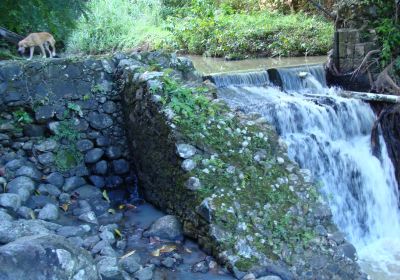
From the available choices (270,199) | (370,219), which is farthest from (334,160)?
(270,199)

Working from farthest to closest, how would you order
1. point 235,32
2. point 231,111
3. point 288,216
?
point 235,32
point 231,111
point 288,216

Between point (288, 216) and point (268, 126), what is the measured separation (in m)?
1.26

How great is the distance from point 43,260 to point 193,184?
187 cm

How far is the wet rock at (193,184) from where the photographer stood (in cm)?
465

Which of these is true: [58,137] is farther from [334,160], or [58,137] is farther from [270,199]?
[334,160]

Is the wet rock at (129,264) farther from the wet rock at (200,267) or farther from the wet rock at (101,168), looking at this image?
the wet rock at (101,168)

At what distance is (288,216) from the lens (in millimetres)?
4578

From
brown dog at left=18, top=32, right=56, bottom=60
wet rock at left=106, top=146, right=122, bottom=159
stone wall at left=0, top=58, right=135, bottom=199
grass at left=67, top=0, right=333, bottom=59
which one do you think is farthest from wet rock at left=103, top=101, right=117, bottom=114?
grass at left=67, top=0, right=333, bottom=59

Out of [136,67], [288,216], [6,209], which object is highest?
[136,67]

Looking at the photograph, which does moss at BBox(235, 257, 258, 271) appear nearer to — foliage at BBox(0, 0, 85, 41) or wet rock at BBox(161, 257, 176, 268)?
wet rock at BBox(161, 257, 176, 268)

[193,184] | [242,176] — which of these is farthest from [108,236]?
[242,176]

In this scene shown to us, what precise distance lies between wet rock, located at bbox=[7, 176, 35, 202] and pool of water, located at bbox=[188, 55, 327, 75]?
5858 mm

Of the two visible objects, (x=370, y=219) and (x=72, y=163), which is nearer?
(x=72, y=163)

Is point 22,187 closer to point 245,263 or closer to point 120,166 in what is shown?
point 120,166
